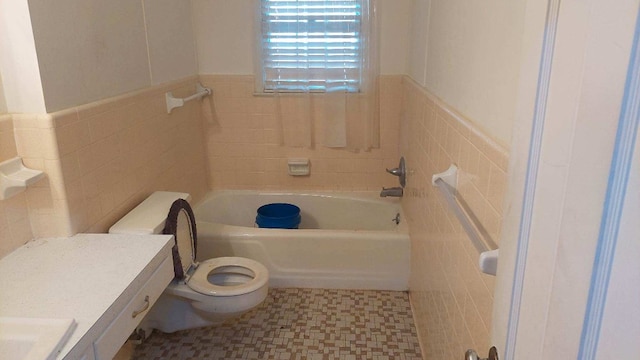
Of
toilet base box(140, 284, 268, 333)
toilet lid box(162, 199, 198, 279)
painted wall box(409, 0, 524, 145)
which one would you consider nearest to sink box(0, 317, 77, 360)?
toilet lid box(162, 199, 198, 279)

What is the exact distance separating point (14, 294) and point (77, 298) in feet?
0.63

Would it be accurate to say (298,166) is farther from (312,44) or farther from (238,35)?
(238,35)

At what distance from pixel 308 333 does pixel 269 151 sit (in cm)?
134

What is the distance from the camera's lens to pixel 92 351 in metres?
1.16

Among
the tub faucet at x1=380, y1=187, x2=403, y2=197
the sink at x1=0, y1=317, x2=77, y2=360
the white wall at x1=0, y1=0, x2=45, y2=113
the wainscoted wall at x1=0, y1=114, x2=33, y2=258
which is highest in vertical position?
the white wall at x1=0, y1=0, x2=45, y2=113

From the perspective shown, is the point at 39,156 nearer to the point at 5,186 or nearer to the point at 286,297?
the point at 5,186

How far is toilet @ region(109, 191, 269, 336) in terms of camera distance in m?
1.92

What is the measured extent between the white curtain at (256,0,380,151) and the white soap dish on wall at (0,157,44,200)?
168cm

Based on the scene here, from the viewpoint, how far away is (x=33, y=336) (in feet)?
3.53

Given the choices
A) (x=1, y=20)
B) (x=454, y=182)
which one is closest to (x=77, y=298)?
(x=1, y=20)

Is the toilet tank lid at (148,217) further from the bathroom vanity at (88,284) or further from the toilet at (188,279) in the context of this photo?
the bathroom vanity at (88,284)

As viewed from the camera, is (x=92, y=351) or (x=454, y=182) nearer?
(x=92, y=351)

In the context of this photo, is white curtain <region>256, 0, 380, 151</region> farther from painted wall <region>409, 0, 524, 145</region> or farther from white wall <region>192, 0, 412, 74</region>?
painted wall <region>409, 0, 524, 145</region>

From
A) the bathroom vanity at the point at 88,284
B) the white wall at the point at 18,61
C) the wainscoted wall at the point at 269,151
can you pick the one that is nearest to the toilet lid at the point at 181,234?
the bathroom vanity at the point at 88,284
